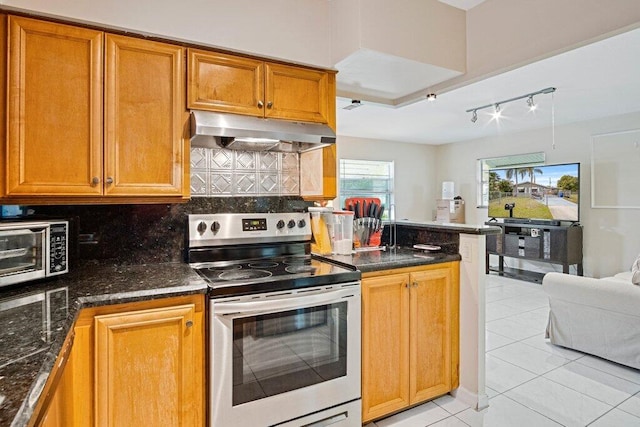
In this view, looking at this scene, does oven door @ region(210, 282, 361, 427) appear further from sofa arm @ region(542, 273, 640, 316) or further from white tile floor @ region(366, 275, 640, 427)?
sofa arm @ region(542, 273, 640, 316)

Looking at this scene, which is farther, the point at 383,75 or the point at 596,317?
the point at 596,317

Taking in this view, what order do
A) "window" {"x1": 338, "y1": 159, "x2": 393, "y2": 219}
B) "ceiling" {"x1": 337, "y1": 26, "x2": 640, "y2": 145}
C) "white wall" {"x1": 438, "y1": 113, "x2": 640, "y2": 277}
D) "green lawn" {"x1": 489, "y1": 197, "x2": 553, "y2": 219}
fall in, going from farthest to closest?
"window" {"x1": 338, "y1": 159, "x2": 393, "y2": 219} < "green lawn" {"x1": 489, "y1": 197, "x2": 553, "y2": 219} < "white wall" {"x1": 438, "y1": 113, "x2": 640, "y2": 277} < "ceiling" {"x1": 337, "y1": 26, "x2": 640, "y2": 145}

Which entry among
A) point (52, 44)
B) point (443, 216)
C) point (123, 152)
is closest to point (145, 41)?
point (52, 44)

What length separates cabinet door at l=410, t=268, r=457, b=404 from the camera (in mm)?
2209

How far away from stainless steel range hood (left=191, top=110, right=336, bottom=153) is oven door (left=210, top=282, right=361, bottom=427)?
85cm

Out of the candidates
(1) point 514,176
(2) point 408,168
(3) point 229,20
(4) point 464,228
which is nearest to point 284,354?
(4) point 464,228

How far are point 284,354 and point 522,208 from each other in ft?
17.6

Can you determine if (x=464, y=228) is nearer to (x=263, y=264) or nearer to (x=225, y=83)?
(x=263, y=264)

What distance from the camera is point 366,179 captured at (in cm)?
705

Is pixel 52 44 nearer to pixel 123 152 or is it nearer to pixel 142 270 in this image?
pixel 123 152

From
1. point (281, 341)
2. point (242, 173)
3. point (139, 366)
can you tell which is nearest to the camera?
point (139, 366)

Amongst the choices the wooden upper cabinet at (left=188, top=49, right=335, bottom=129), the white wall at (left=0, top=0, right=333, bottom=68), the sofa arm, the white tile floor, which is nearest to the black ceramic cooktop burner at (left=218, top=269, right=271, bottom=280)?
the wooden upper cabinet at (left=188, top=49, right=335, bottom=129)

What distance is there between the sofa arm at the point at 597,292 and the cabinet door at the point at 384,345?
1.81 meters

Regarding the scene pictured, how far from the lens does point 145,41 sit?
6.13 ft
